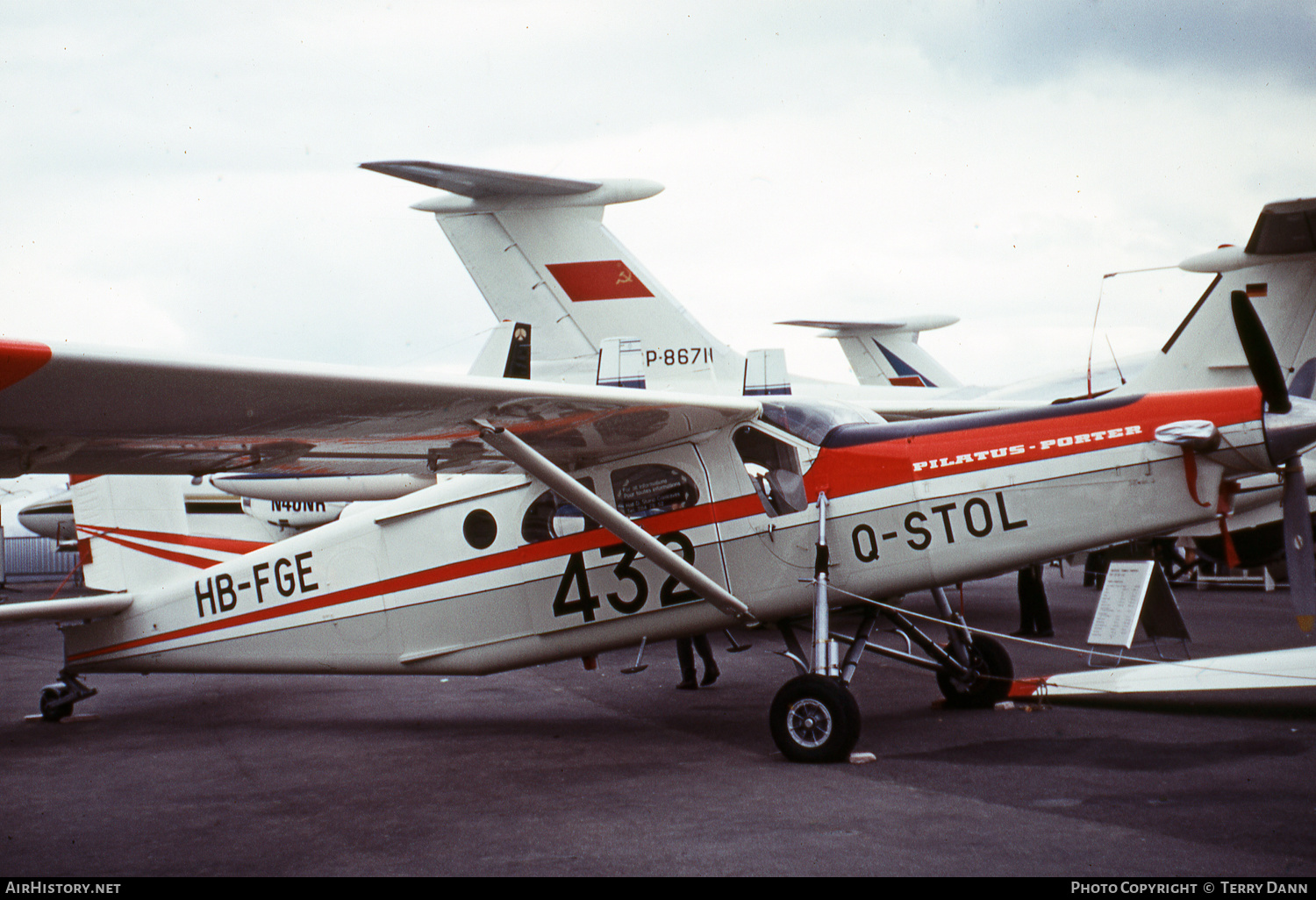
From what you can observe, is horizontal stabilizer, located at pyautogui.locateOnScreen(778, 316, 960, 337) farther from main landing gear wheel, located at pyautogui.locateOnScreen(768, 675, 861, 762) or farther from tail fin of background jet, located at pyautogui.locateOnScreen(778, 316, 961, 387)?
main landing gear wheel, located at pyautogui.locateOnScreen(768, 675, 861, 762)

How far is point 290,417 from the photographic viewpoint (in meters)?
5.78

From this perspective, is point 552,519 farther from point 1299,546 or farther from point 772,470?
point 1299,546

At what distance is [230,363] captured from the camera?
4758 mm

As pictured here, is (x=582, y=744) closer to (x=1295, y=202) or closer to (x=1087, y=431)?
(x=1087, y=431)

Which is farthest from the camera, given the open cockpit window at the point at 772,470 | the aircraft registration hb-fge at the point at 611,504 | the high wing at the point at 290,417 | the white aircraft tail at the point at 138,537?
the white aircraft tail at the point at 138,537

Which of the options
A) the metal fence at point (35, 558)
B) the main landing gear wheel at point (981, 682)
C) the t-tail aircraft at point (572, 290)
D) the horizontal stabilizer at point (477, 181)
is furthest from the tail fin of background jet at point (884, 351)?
the metal fence at point (35, 558)

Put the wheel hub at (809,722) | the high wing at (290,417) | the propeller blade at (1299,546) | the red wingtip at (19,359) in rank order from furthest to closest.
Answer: the wheel hub at (809,722)
the propeller blade at (1299,546)
the high wing at (290,417)
the red wingtip at (19,359)

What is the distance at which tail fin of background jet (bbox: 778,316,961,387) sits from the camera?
2922cm

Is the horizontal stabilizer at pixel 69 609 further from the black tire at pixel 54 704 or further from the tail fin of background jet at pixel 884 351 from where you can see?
the tail fin of background jet at pixel 884 351

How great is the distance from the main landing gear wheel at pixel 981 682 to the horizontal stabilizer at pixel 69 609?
690 cm

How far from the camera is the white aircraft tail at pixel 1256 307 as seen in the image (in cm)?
1154

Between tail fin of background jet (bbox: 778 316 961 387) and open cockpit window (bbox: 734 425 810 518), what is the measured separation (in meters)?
22.5
